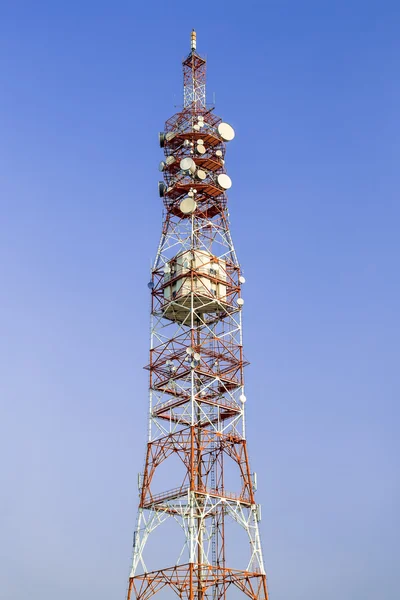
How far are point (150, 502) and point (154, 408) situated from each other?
9229 mm

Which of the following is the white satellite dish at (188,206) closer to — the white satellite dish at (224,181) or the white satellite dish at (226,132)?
the white satellite dish at (224,181)

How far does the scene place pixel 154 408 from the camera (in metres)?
82.8

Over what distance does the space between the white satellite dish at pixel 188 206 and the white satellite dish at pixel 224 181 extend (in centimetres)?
453

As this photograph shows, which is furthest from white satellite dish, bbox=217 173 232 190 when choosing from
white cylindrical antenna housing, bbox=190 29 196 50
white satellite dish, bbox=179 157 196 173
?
white cylindrical antenna housing, bbox=190 29 196 50

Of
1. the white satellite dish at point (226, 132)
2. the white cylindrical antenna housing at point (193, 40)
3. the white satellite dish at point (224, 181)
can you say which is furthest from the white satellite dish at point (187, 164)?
the white cylindrical antenna housing at point (193, 40)

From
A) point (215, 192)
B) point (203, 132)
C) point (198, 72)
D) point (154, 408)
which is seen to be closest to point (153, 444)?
point (154, 408)

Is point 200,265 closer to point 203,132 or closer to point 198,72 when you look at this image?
point 203,132

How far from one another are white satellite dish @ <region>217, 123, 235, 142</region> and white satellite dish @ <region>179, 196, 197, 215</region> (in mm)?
9484

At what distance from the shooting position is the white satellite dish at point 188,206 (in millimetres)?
87188

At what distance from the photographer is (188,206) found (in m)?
87.4

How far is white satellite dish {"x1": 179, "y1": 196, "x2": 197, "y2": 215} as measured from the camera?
8719cm

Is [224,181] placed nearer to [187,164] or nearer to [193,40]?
[187,164]

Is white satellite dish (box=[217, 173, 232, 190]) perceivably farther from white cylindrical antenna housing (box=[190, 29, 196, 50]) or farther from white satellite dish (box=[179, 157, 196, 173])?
white cylindrical antenna housing (box=[190, 29, 196, 50])

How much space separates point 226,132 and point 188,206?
1097cm
